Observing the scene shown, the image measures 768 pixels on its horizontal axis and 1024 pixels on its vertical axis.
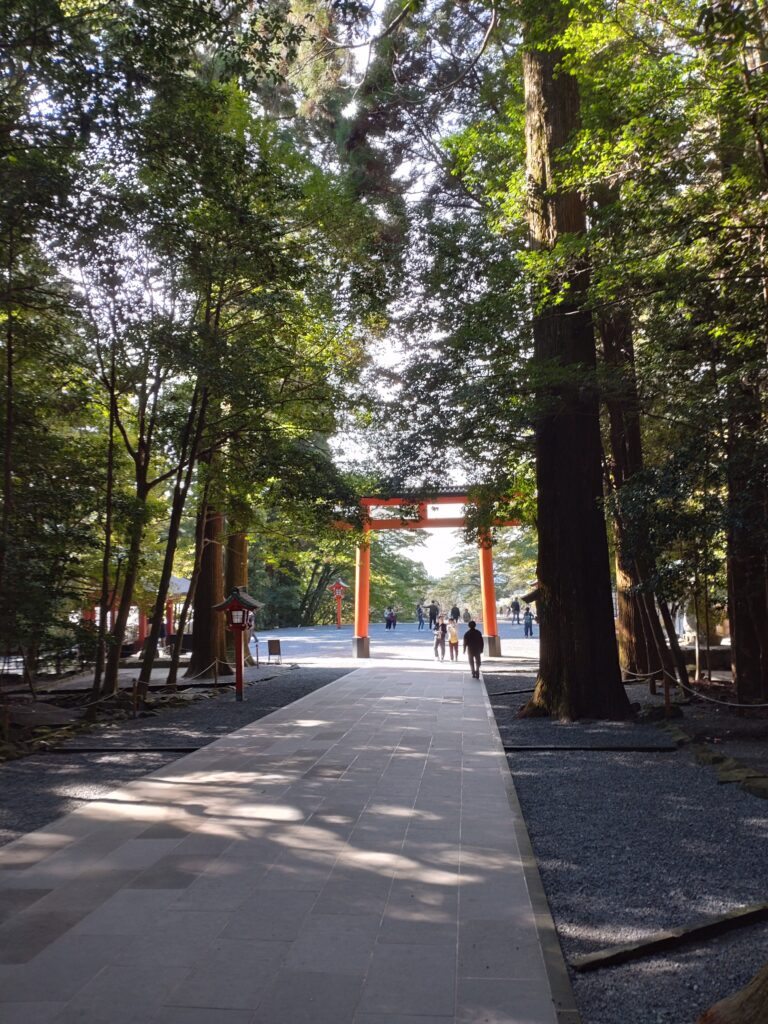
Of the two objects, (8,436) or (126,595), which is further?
(126,595)

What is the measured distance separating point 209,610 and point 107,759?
354 inches

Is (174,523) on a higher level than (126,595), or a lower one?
higher

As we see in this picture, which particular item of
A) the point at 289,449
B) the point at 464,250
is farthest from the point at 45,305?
the point at 464,250

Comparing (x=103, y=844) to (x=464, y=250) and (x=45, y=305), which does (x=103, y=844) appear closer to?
(x=45, y=305)

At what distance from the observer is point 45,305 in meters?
9.84

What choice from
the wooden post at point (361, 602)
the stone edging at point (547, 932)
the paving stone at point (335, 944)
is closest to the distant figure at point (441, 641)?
the wooden post at point (361, 602)

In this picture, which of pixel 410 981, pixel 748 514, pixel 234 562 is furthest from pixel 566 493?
pixel 234 562

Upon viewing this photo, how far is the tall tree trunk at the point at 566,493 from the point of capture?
34.8 feet

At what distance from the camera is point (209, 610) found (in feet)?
57.1

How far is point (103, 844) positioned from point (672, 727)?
703cm

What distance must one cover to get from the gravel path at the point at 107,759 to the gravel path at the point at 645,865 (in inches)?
146

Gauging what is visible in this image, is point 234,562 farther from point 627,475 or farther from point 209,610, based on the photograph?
point 627,475

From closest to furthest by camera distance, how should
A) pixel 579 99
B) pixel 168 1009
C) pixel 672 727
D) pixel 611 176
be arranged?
pixel 168 1009 → pixel 611 176 → pixel 672 727 → pixel 579 99

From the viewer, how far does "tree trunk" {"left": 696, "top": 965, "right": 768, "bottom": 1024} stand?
2.36 m
